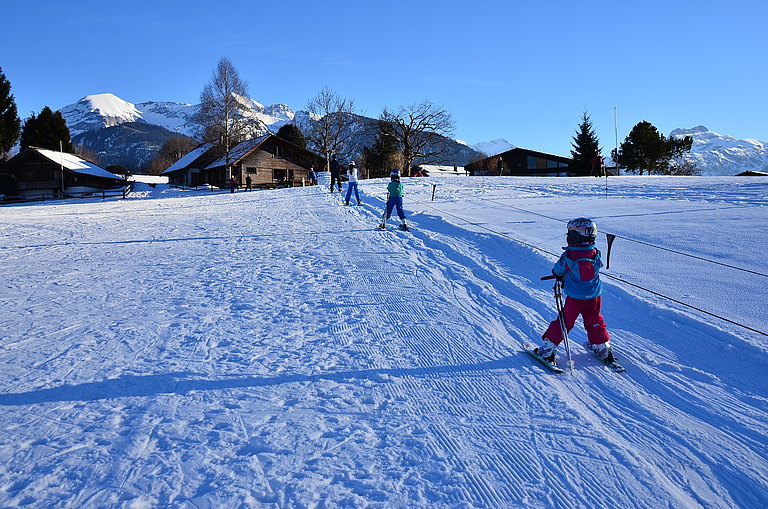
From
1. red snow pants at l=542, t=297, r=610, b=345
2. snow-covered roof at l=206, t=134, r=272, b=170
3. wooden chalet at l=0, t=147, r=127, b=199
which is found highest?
snow-covered roof at l=206, t=134, r=272, b=170

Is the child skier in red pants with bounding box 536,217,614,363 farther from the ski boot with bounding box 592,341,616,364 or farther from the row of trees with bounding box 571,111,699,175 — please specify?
the row of trees with bounding box 571,111,699,175

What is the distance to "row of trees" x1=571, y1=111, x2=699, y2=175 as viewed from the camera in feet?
172

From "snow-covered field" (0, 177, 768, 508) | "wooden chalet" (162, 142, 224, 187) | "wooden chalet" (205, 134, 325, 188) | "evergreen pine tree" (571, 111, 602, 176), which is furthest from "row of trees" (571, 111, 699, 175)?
"snow-covered field" (0, 177, 768, 508)

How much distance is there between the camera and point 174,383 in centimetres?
384

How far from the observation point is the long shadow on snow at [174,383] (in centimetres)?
363

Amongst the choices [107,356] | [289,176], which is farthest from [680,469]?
[289,176]

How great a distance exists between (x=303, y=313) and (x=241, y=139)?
150ft

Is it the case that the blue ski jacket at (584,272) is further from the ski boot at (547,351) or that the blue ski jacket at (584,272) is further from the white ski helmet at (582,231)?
the ski boot at (547,351)

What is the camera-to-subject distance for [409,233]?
1203 cm

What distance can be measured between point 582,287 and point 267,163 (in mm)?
45060

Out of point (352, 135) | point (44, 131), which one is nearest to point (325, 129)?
point (352, 135)

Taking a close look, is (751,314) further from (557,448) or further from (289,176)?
(289,176)

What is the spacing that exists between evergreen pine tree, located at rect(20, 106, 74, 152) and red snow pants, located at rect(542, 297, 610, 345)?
Answer: 66149mm

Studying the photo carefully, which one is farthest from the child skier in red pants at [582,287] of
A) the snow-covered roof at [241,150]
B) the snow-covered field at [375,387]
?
the snow-covered roof at [241,150]
